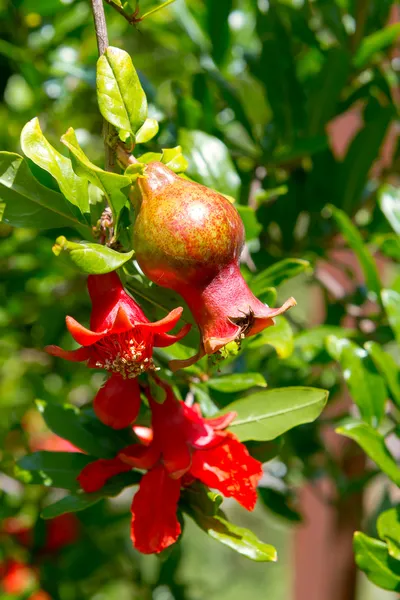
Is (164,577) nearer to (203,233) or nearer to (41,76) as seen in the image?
(41,76)

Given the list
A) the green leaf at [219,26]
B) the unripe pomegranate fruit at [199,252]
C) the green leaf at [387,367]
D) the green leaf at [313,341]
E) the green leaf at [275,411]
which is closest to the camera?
the unripe pomegranate fruit at [199,252]

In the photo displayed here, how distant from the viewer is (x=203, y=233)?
403 mm

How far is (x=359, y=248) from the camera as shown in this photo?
0.73 metres

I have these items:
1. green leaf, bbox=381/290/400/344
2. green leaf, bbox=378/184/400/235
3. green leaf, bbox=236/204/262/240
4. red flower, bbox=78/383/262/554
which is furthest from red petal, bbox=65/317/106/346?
green leaf, bbox=378/184/400/235

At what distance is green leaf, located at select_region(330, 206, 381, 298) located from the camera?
2.34 feet

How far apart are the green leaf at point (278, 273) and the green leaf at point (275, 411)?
0.29 feet

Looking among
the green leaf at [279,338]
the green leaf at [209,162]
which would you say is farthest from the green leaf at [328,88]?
the green leaf at [279,338]

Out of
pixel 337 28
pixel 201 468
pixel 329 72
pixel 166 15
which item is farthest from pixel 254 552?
pixel 166 15

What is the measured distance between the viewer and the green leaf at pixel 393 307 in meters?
0.67

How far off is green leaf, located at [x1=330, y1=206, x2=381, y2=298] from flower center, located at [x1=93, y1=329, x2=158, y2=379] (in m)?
0.33

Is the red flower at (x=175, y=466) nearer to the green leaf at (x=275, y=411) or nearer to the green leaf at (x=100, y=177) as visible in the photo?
the green leaf at (x=275, y=411)

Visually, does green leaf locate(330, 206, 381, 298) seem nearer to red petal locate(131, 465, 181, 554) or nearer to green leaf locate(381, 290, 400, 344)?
green leaf locate(381, 290, 400, 344)

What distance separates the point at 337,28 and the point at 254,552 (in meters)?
0.63

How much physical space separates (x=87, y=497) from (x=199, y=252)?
8.7 inches
